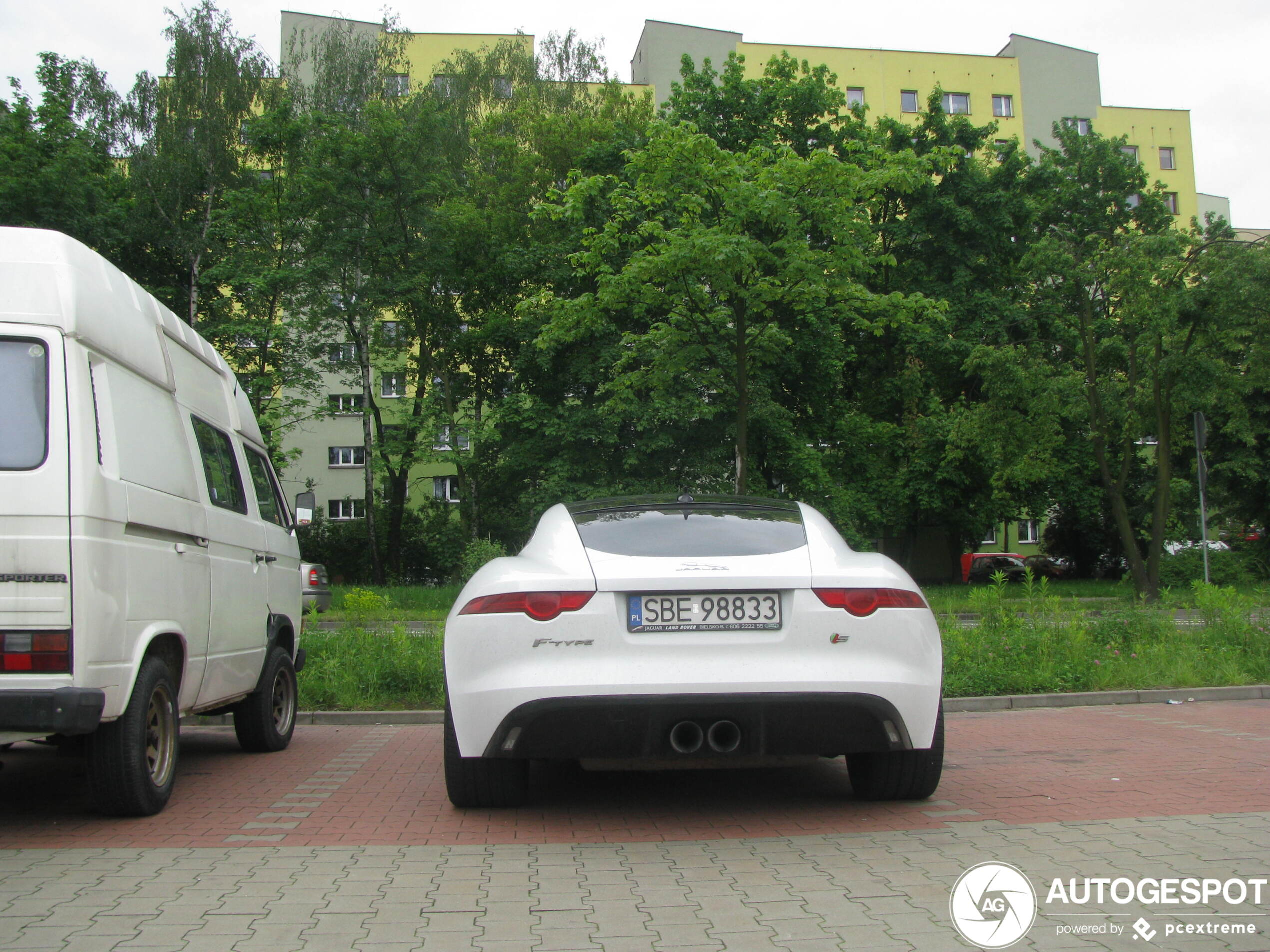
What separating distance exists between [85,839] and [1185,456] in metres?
37.6

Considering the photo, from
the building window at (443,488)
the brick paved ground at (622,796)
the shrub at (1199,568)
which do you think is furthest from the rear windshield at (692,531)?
the building window at (443,488)

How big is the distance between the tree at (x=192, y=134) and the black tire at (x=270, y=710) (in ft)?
86.8

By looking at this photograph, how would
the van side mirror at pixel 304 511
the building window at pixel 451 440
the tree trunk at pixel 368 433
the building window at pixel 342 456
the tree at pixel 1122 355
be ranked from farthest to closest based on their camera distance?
1. the building window at pixel 342 456
2. the tree trunk at pixel 368 433
3. the building window at pixel 451 440
4. the tree at pixel 1122 355
5. the van side mirror at pixel 304 511

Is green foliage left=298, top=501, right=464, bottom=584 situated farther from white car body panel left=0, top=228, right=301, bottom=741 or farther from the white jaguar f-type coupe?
the white jaguar f-type coupe

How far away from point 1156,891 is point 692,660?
1871 millimetres

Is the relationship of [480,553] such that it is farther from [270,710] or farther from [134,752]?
[134,752]

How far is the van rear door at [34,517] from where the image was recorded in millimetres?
4625

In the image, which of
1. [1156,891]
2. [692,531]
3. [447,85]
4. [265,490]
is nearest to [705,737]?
[692,531]

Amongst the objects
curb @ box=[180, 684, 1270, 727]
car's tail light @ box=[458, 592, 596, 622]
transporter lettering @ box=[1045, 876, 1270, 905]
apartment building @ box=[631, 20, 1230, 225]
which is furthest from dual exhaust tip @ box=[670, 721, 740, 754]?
apartment building @ box=[631, 20, 1230, 225]

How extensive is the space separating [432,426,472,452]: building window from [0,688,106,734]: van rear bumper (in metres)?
27.0

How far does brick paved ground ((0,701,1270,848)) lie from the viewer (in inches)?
203

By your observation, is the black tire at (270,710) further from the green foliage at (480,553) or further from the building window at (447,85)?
the building window at (447,85)

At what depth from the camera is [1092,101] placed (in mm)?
59250

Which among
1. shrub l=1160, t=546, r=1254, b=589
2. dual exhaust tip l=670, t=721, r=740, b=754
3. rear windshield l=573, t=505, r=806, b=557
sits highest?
rear windshield l=573, t=505, r=806, b=557
